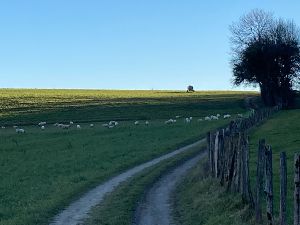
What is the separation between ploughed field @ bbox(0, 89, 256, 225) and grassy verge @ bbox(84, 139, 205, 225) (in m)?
1.67

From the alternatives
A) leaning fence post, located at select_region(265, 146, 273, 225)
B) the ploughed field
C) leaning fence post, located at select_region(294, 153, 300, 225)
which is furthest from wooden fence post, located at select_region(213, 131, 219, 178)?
leaning fence post, located at select_region(294, 153, 300, 225)

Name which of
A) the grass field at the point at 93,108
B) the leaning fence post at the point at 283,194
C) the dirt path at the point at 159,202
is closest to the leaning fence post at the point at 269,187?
the leaning fence post at the point at 283,194

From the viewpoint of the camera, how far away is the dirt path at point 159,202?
725 inches

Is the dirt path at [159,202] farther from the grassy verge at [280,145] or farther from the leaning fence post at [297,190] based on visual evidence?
the leaning fence post at [297,190]

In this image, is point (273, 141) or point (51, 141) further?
point (51, 141)

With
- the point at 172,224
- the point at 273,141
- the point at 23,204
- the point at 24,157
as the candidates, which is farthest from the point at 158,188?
the point at 24,157

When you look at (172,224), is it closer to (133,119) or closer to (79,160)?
(79,160)

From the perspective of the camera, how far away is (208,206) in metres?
19.0

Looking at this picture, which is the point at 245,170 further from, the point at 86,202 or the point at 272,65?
the point at 272,65

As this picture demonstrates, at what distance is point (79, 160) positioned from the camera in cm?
3853

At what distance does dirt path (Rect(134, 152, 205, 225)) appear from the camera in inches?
725

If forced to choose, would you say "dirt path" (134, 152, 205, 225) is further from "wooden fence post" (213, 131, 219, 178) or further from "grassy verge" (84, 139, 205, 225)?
"wooden fence post" (213, 131, 219, 178)

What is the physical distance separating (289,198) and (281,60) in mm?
74778

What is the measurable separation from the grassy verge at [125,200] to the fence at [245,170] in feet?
11.1
